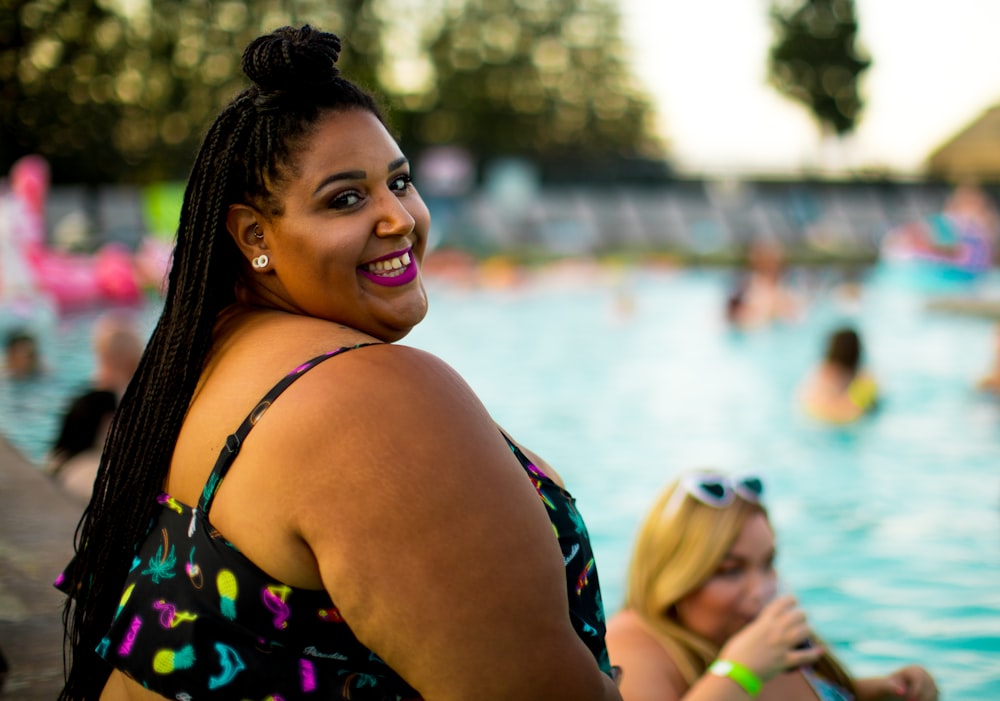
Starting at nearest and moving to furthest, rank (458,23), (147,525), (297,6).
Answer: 1. (147,525)
2. (297,6)
3. (458,23)

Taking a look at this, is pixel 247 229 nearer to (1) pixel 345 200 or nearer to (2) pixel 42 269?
(1) pixel 345 200

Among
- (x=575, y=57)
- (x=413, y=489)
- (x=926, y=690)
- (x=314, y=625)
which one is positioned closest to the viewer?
(x=413, y=489)

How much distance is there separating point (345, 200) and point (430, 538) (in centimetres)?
60

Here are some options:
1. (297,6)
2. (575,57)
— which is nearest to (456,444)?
(297,6)

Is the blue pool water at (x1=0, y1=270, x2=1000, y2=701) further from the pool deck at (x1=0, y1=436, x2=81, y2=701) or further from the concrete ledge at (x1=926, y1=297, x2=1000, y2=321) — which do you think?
the pool deck at (x1=0, y1=436, x2=81, y2=701)

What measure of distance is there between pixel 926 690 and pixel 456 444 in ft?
8.49

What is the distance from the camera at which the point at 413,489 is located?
1426 millimetres

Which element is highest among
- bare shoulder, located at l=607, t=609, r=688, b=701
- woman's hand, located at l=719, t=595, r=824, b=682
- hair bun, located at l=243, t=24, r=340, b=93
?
hair bun, located at l=243, t=24, r=340, b=93

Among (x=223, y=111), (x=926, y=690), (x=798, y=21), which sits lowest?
(x=926, y=690)

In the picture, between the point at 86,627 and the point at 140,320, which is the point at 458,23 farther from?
the point at 86,627

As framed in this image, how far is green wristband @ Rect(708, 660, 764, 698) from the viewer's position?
104 inches

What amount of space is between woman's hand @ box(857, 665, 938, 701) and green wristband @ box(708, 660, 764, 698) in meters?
0.88

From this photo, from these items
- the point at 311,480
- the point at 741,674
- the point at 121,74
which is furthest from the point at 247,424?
the point at 121,74

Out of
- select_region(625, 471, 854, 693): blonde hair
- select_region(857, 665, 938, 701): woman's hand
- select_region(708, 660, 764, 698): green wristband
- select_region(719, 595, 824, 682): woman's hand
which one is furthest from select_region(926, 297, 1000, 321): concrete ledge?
select_region(708, 660, 764, 698): green wristband
